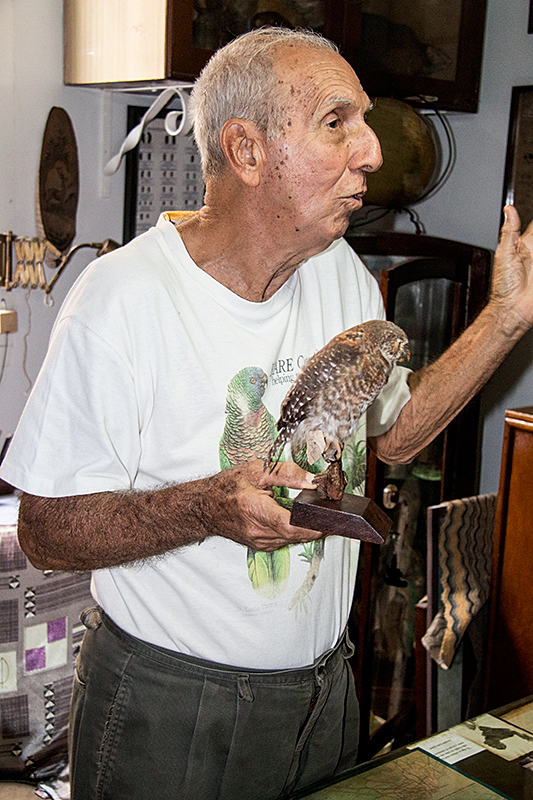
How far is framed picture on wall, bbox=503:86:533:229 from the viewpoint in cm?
240

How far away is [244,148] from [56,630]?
52.3 inches

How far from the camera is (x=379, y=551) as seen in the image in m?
2.29

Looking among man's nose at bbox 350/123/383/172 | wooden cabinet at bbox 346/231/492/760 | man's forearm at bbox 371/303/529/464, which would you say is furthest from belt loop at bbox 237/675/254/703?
wooden cabinet at bbox 346/231/492/760

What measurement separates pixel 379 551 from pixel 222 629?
1.23 meters

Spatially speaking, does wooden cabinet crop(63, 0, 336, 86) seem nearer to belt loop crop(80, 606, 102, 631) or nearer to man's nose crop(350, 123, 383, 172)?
man's nose crop(350, 123, 383, 172)

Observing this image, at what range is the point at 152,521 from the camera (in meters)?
1.04

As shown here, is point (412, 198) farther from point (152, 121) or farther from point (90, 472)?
point (90, 472)

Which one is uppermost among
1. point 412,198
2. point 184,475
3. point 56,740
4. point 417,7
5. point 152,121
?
point 417,7

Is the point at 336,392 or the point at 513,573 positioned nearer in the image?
the point at 336,392

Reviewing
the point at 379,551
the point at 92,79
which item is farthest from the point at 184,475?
A: the point at 92,79

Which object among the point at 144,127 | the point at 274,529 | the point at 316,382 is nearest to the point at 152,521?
the point at 274,529

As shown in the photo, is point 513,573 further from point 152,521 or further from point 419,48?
point 419,48

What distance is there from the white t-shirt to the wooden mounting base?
16 cm

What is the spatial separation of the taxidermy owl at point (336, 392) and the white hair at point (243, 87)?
0.31 metres
